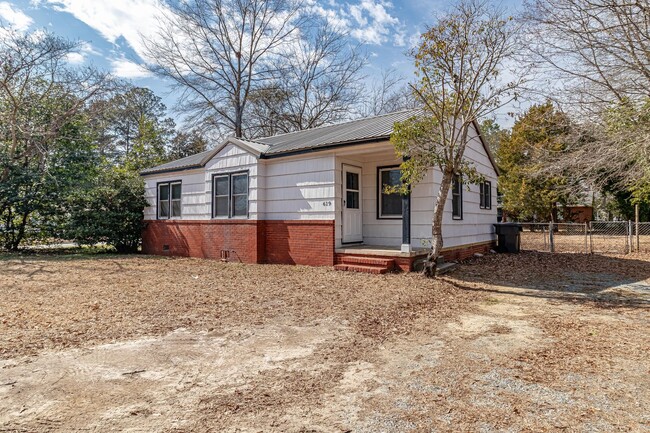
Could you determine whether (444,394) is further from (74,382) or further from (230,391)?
(74,382)

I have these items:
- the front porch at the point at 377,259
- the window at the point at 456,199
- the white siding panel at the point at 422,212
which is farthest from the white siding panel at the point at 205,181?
the window at the point at 456,199

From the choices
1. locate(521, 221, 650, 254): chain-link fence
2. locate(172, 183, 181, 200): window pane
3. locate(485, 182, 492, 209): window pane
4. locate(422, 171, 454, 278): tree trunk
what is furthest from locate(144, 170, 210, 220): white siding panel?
locate(521, 221, 650, 254): chain-link fence

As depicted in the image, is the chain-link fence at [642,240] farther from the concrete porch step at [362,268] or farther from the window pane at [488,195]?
the concrete porch step at [362,268]

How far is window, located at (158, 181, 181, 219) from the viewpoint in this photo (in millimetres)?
13398

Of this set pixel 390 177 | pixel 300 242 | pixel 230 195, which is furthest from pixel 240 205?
pixel 390 177

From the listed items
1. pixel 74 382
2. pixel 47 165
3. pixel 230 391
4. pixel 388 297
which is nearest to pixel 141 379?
pixel 74 382

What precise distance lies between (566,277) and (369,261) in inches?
173

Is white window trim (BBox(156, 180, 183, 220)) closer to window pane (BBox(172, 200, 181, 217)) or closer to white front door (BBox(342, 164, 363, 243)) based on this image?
window pane (BBox(172, 200, 181, 217))

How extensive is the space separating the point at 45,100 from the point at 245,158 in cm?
937

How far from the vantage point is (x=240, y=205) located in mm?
11180

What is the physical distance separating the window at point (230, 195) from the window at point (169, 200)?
2223 mm

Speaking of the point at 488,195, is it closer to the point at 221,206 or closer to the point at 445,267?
the point at 445,267

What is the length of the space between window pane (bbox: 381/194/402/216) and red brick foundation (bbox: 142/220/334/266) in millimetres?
1876

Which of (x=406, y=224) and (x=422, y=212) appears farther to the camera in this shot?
(x=422, y=212)
